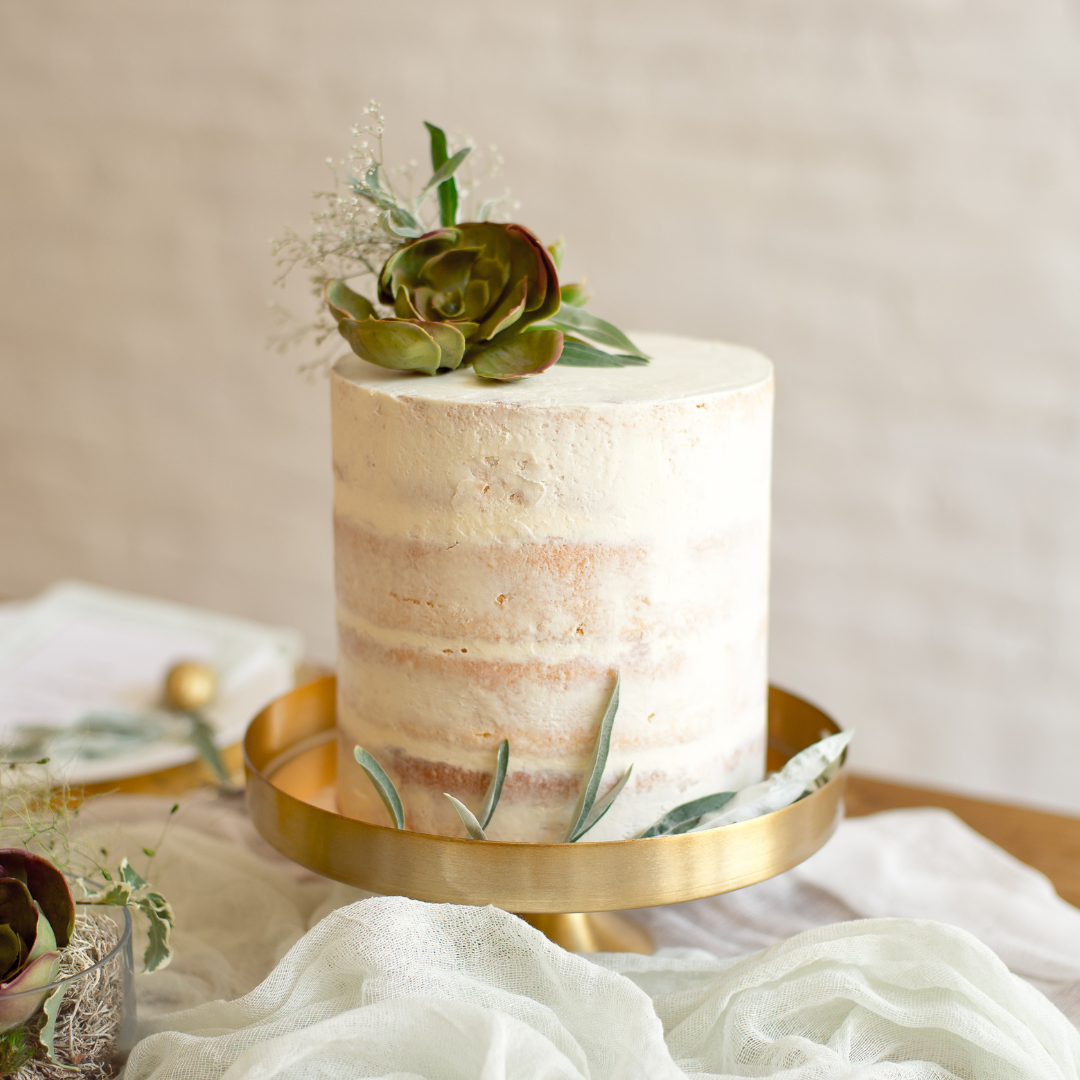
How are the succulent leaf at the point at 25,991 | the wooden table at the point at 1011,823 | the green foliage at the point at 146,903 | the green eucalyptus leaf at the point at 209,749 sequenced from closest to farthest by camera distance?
1. the succulent leaf at the point at 25,991
2. the green foliage at the point at 146,903
3. the wooden table at the point at 1011,823
4. the green eucalyptus leaf at the point at 209,749

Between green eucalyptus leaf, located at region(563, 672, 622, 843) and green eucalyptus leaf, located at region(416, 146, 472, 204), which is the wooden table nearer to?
green eucalyptus leaf, located at region(563, 672, 622, 843)

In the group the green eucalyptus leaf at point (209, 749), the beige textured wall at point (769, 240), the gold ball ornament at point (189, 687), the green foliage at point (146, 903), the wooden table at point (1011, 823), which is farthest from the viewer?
the beige textured wall at point (769, 240)

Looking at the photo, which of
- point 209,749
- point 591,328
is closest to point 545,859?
point 591,328

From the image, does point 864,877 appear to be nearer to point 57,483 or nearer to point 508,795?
point 508,795

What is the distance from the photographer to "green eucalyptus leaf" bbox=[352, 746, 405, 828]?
0.70 metres

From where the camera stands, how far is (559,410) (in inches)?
25.5

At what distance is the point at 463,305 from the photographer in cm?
72

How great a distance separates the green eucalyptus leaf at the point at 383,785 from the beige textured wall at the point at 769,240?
1.25 m

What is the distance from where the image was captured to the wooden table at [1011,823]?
934 millimetres

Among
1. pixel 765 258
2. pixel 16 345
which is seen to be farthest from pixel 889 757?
pixel 16 345

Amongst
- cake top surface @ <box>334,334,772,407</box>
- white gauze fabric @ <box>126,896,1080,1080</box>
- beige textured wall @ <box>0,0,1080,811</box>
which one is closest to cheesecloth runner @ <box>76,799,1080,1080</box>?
white gauze fabric @ <box>126,896,1080,1080</box>

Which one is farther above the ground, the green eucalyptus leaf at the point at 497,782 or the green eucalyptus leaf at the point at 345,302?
the green eucalyptus leaf at the point at 345,302

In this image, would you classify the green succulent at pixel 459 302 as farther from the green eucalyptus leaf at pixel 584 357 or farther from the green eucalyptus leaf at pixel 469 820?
the green eucalyptus leaf at pixel 469 820

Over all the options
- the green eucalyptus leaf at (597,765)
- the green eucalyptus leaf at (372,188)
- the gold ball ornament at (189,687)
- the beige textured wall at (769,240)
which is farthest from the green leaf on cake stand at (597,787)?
the beige textured wall at (769,240)
